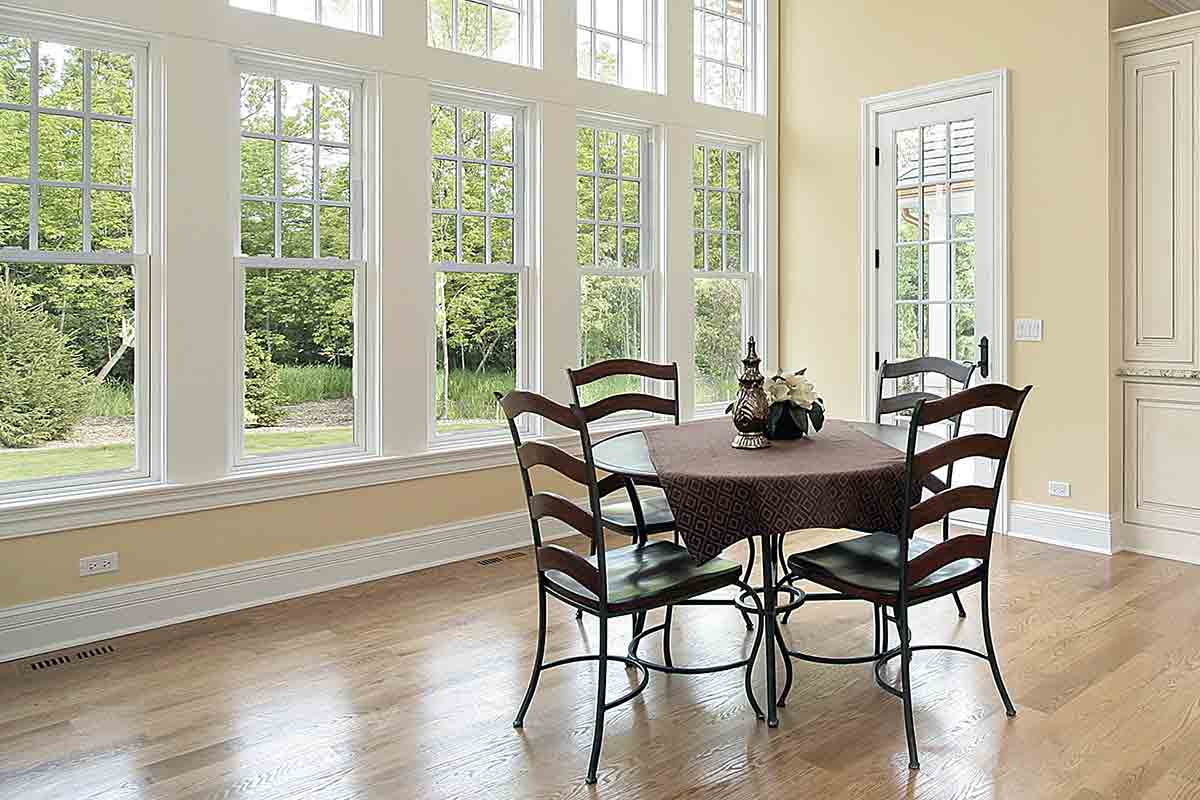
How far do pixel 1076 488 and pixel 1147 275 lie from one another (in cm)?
116

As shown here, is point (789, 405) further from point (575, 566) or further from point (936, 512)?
point (575, 566)

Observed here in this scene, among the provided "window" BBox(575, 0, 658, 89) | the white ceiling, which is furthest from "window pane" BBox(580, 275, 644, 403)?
the white ceiling

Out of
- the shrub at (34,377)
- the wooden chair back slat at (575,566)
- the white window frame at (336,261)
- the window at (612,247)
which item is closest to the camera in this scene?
the wooden chair back slat at (575,566)

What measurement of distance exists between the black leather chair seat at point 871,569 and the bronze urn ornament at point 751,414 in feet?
1.33

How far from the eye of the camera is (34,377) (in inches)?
145

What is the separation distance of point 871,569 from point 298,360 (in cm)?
279

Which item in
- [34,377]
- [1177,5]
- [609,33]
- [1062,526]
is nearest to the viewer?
[34,377]


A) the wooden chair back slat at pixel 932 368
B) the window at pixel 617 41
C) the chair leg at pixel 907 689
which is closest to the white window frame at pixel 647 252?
the window at pixel 617 41

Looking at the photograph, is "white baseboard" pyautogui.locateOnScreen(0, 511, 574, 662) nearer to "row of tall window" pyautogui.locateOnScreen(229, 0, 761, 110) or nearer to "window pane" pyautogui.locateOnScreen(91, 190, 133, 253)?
"window pane" pyautogui.locateOnScreen(91, 190, 133, 253)

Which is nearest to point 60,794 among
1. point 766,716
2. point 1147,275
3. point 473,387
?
point 766,716

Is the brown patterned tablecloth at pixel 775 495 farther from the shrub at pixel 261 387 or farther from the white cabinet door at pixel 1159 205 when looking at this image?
the white cabinet door at pixel 1159 205

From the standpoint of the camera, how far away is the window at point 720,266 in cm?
619

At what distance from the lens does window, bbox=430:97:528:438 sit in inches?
193

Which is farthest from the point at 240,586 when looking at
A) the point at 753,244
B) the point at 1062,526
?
the point at 1062,526
